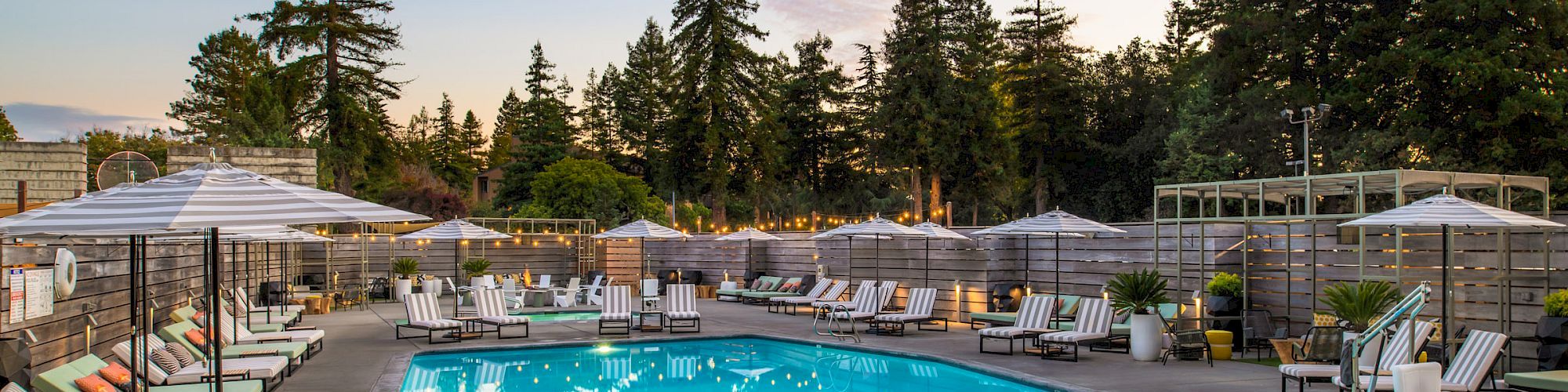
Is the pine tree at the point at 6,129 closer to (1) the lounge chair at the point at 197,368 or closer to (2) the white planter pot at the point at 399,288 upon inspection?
(2) the white planter pot at the point at 399,288

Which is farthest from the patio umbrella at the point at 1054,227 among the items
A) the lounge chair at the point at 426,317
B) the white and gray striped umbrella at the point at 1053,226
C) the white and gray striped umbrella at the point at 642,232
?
the white and gray striped umbrella at the point at 642,232

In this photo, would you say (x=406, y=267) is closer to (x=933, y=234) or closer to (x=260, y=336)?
(x=260, y=336)

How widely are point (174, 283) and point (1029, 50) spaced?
3160 centimetres

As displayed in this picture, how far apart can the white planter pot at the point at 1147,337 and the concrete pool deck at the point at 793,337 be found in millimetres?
164

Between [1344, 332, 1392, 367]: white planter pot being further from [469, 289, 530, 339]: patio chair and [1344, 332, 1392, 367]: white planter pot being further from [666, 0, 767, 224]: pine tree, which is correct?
[666, 0, 767, 224]: pine tree

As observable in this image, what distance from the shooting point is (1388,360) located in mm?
7992

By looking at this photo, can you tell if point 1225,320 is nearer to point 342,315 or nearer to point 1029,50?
point 342,315

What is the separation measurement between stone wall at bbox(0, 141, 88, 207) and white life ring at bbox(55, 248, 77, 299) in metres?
5.93

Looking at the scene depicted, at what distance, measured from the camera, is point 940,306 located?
16062 mm

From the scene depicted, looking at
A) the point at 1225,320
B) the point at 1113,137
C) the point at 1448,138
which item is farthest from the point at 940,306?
the point at 1113,137

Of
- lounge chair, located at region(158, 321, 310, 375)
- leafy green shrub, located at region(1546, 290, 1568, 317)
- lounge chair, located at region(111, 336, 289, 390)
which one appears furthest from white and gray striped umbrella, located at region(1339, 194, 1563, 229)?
lounge chair, located at region(158, 321, 310, 375)

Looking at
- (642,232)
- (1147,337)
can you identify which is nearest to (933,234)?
(1147,337)

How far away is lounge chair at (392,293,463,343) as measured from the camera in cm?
1298

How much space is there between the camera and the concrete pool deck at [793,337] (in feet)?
30.2
